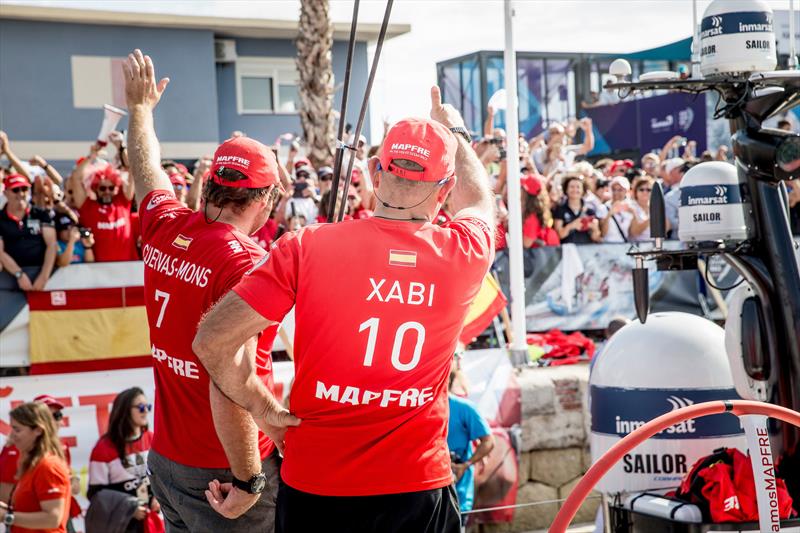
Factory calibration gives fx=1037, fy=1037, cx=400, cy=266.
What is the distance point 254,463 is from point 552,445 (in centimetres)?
591

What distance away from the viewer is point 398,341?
115 inches

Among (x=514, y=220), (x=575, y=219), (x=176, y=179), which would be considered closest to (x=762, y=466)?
(x=514, y=220)

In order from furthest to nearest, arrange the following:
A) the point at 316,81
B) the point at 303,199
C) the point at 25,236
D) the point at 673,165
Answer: the point at 316,81 → the point at 673,165 → the point at 303,199 → the point at 25,236

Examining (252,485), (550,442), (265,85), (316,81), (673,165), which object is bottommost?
(550,442)

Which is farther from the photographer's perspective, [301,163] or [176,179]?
[301,163]

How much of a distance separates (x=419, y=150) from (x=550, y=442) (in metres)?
6.33

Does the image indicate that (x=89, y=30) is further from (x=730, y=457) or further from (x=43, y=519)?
(x=730, y=457)

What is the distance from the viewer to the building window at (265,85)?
80.4ft

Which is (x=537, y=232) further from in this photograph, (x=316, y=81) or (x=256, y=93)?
(x=256, y=93)

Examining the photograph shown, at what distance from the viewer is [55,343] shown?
26.8ft

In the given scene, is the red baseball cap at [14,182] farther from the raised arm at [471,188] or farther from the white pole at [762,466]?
the white pole at [762,466]

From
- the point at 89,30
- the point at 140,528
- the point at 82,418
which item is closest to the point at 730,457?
the point at 140,528

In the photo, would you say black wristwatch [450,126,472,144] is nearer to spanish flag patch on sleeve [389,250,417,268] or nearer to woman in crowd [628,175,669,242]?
spanish flag patch on sleeve [389,250,417,268]

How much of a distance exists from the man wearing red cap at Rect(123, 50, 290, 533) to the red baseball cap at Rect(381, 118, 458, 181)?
2.41 feet
